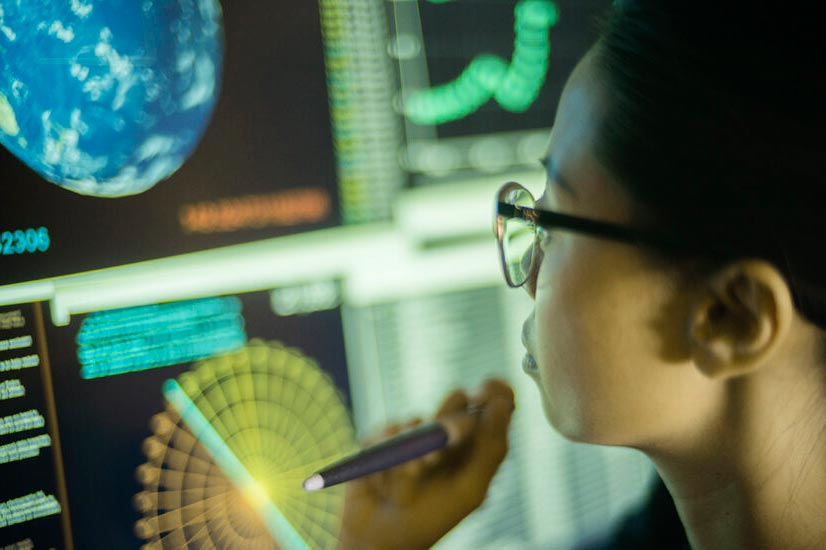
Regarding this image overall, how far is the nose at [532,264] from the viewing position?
0.65m

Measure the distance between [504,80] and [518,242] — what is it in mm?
261

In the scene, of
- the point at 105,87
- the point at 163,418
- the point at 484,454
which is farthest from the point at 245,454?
the point at 105,87

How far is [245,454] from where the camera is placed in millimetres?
645

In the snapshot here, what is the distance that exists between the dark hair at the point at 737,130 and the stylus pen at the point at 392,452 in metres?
0.26

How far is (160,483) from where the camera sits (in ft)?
1.98

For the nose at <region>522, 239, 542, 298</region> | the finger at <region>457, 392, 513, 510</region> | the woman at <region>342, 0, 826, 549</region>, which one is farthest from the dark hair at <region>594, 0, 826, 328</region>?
the finger at <region>457, 392, 513, 510</region>

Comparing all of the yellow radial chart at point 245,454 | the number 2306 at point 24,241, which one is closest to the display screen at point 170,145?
the number 2306 at point 24,241

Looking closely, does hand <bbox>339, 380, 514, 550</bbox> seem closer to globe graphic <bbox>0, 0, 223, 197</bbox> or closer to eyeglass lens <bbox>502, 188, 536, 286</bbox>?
eyeglass lens <bbox>502, 188, 536, 286</bbox>

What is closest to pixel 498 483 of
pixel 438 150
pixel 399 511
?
pixel 399 511

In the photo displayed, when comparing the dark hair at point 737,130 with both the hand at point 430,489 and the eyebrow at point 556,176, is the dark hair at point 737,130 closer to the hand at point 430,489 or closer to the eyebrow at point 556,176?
the eyebrow at point 556,176

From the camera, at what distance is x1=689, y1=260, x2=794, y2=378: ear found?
1.74 feet

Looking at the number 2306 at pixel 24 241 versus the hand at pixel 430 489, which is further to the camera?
the hand at pixel 430 489

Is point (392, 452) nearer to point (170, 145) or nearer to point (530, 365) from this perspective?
point (530, 365)

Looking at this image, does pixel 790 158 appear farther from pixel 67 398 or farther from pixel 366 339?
pixel 67 398
